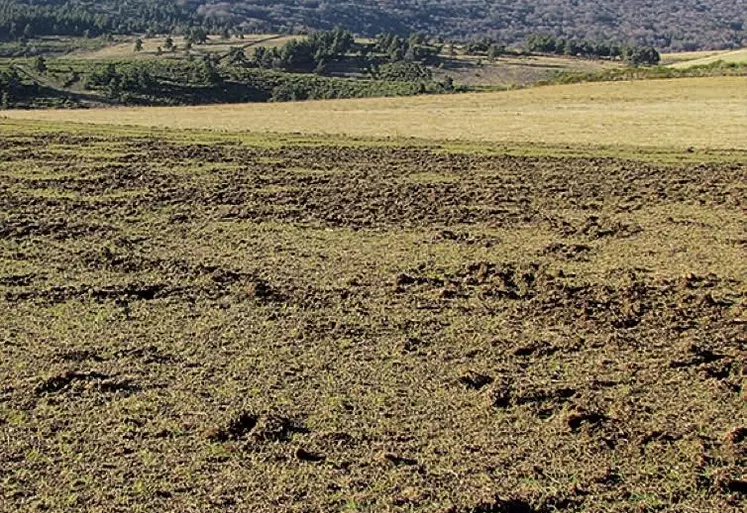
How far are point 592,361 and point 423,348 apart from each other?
206 cm

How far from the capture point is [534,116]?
162ft

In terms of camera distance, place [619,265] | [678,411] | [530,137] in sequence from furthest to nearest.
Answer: [530,137]
[619,265]
[678,411]

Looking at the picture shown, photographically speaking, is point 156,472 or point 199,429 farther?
point 199,429

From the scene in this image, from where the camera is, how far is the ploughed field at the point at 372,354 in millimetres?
7984

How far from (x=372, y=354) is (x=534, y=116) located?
1580 inches

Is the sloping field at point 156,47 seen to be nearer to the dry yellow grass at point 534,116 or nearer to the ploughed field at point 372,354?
the dry yellow grass at point 534,116

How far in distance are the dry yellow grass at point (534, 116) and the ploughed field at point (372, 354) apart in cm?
1837

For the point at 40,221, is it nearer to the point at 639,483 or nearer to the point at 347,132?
the point at 639,483

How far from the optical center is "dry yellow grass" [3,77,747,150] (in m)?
40.3

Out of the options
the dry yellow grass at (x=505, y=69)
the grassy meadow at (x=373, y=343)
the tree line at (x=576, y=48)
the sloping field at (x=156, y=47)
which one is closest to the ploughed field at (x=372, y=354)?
the grassy meadow at (x=373, y=343)

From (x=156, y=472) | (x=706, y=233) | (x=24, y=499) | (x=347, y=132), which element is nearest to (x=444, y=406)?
(x=156, y=472)

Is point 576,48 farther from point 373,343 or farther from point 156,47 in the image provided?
point 373,343

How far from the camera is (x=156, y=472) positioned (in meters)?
8.07

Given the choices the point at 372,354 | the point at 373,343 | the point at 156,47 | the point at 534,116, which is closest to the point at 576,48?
the point at 156,47
